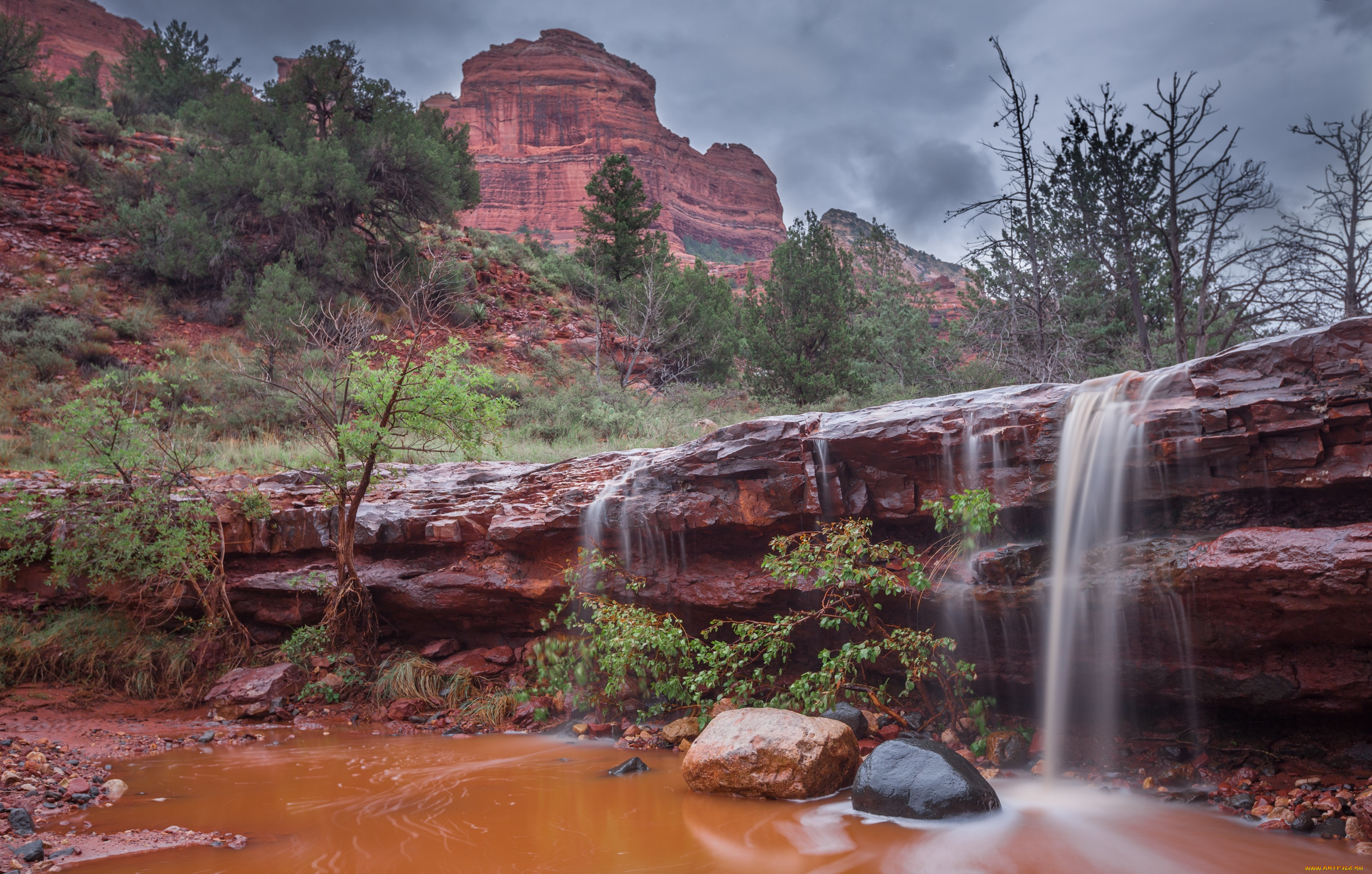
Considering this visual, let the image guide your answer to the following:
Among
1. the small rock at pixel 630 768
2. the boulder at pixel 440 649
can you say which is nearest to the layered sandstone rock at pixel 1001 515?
the boulder at pixel 440 649

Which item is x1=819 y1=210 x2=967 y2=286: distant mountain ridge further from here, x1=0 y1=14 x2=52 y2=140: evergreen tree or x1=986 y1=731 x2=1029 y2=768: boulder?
x1=986 y1=731 x2=1029 y2=768: boulder

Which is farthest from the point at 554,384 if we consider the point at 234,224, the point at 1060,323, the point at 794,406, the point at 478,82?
the point at 478,82

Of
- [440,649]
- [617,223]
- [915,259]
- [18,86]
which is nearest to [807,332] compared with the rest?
[617,223]

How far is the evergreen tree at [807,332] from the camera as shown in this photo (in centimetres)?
1748

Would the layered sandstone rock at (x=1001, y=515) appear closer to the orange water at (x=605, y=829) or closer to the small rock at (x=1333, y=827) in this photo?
the small rock at (x=1333, y=827)

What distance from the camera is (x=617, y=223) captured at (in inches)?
911

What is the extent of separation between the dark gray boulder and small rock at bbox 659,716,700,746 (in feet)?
4.57

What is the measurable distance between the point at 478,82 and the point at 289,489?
84335mm

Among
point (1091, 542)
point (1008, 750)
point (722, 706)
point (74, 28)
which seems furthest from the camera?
point (74, 28)

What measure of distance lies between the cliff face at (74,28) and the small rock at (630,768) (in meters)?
67.3

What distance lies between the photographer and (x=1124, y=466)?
559 centimetres

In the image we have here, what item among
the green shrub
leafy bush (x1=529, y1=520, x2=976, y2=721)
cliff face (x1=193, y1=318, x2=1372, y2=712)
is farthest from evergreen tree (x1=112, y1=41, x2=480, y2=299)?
leafy bush (x1=529, y1=520, x2=976, y2=721)

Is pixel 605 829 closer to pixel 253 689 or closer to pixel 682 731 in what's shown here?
pixel 682 731

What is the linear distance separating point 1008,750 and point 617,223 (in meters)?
20.6
